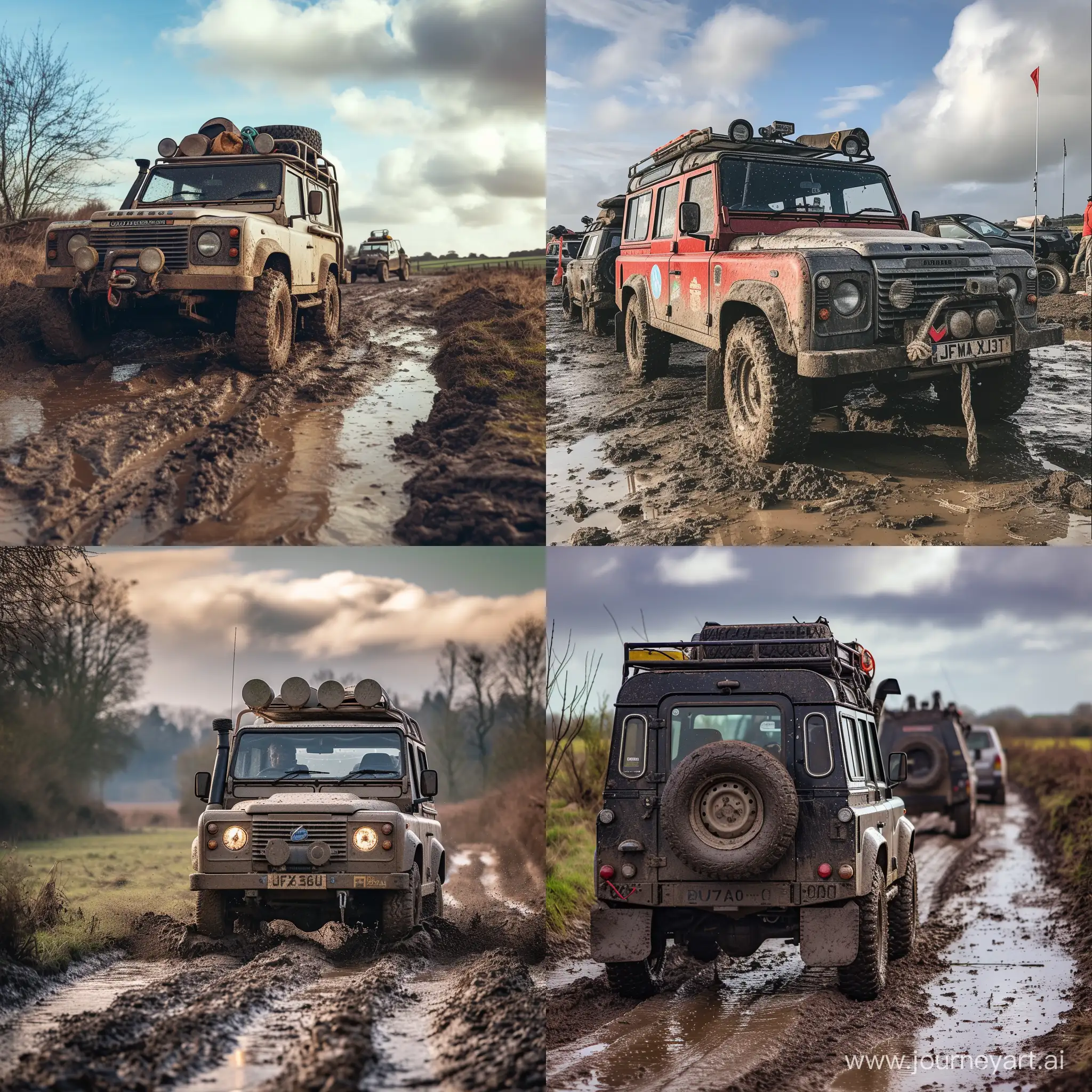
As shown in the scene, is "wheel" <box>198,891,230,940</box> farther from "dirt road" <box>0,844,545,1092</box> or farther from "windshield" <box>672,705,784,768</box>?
"windshield" <box>672,705,784,768</box>

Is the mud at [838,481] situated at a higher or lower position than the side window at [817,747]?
higher

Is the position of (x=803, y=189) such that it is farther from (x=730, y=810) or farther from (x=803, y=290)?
(x=730, y=810)

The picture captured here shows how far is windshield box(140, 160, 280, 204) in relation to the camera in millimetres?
11484

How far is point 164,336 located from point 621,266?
4.49 meters

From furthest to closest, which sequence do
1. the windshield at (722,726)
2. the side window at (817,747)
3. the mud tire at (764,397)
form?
1. the mud tire at (764,397)
2. the windshield at (722,726)
3. the side window at (817,747)

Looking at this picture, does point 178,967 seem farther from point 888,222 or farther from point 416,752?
point 888,222

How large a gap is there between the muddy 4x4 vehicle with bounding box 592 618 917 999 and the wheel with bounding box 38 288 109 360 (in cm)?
593

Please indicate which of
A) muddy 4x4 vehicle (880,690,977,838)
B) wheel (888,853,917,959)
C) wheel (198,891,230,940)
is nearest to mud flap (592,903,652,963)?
wheel (888,853,917,959)

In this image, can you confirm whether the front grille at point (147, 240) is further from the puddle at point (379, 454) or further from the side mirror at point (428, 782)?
the side mirror at point (428, 782)

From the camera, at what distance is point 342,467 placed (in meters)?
10.3

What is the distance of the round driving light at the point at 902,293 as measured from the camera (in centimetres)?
899

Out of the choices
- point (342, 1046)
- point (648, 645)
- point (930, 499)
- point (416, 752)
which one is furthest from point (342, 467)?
point (342, 1046)

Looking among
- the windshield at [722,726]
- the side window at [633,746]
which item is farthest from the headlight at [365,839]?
the windshield at [722,726]

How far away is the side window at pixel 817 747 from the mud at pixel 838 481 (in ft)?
11.1
